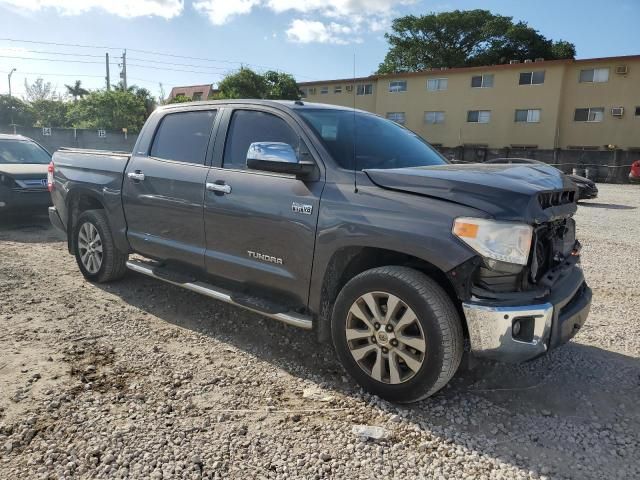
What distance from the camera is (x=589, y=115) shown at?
32.2 meters

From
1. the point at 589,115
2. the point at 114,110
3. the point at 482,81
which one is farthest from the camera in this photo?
the point at 114,110

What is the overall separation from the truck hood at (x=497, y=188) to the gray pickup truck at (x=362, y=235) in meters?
0.01

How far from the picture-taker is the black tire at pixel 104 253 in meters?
4.90

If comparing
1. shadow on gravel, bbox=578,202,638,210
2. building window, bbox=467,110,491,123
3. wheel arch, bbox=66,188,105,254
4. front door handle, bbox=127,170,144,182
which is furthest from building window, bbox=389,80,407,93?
front door handle, bbox=127,170,144,182

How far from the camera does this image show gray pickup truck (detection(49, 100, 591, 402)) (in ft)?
8.74

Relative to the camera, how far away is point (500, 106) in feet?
113

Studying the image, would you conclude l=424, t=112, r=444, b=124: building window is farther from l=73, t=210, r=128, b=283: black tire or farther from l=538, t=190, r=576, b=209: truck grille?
l=538, t=190, r=576, b=209: truck grille

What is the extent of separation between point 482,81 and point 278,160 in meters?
35.5

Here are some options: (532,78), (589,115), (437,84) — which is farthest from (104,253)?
(437,84)

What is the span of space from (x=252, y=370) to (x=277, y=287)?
0.60 meters

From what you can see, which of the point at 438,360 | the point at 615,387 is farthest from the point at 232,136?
the point at 615,387

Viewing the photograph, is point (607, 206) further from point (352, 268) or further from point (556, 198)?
point (352, 268)

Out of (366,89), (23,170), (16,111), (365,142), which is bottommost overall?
(23,170)

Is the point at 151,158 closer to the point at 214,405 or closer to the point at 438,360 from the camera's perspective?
the point at 214,405
